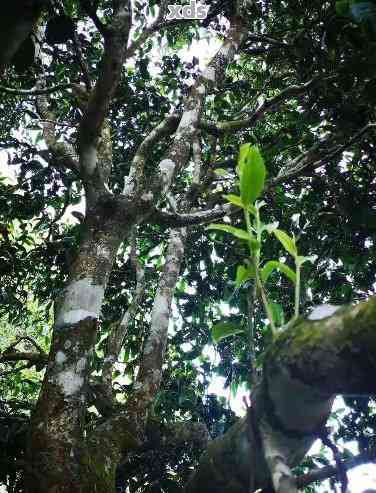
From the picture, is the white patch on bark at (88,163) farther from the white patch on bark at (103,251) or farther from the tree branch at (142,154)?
the white patch on bark at (103,251)

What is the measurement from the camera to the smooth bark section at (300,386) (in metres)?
0.77

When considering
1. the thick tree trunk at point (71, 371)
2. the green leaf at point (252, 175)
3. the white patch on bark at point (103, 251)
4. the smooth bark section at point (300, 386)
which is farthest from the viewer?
the white patch on bark at point (103, 251)

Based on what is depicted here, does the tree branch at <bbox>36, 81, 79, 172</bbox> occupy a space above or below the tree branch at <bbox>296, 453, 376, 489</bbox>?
above

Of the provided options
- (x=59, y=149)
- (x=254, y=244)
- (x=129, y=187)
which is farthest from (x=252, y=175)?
(x=59, y=149)

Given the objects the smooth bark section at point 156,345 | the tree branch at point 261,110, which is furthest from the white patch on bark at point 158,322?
the tree branch at point 261,110

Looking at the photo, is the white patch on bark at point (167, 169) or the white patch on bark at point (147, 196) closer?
the white patch on bark at point (147, 196)

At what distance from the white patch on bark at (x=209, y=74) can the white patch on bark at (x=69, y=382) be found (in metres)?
2.11

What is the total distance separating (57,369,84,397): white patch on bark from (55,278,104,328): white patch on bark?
0.65 ft

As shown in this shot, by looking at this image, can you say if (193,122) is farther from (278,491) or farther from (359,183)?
(278,491)

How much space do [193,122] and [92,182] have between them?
2.84 ft

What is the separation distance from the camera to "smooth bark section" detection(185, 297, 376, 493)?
0.77 metres

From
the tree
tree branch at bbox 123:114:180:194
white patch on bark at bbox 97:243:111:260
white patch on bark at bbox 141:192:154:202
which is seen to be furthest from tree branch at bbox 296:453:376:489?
tree branch at bbox 123:114:180:194

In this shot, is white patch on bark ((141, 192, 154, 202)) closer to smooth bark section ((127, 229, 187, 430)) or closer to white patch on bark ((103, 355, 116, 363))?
smooth bark section ((127, 229, 187, 430))

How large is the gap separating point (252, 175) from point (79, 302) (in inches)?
38.0
